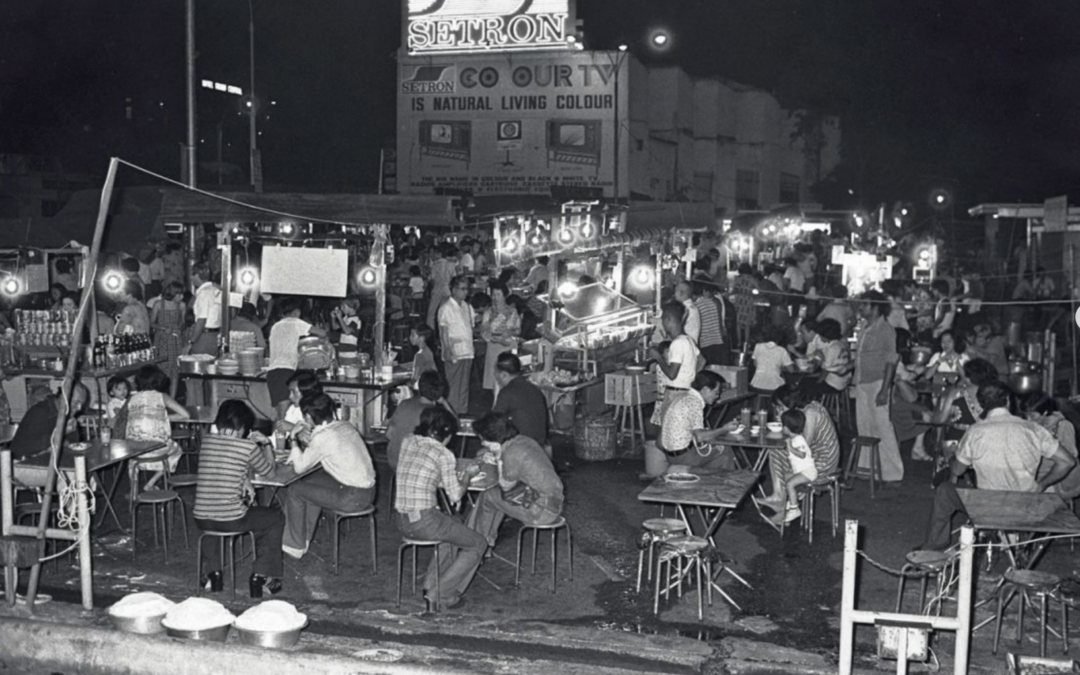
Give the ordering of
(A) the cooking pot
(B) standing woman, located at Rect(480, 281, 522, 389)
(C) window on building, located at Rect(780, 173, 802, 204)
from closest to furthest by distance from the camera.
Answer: (A) the cooking pot, (B) standing woman, located at Rect(480, 281, 522, 389), (C) window on building, located at Rect(780, 173, 802, 204)

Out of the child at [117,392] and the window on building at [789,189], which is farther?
the window on building at [789,189]

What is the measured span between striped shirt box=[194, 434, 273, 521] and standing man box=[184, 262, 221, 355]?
21.0 feet

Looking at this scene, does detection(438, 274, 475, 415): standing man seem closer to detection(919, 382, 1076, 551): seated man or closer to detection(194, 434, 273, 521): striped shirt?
detection(194, 434, 273, 521): striped shirt

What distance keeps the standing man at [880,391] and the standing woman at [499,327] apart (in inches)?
183

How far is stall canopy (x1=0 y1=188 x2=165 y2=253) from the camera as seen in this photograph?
17031mm

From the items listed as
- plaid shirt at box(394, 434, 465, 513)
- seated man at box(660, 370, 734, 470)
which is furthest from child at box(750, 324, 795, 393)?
plaid shirt at box(394, 434, 465, 513)

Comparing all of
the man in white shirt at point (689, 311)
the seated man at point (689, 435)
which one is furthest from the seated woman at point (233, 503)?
the man in white shirt at point (689, 311)

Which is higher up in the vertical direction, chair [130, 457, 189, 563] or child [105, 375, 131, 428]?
child [105, 375, 131, 428]

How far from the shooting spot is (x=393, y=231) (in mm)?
26781

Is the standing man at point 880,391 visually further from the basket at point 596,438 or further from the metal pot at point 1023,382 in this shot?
the basket at point 596,438

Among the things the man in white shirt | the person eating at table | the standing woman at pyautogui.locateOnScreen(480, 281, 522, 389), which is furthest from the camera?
the standing woman at pyautogui.locateOnScreen(480, 281, 522, 389)

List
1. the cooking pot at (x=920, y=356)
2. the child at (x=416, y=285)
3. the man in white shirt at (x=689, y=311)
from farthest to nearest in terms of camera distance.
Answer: the child at (x=416, y=285) < the man in white shirt at (x=689, y=311) < the cooking pot at (x=920, y=356)

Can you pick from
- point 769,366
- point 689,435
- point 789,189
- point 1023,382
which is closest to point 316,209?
point 689,435

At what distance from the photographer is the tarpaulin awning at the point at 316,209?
12203 millimetres
